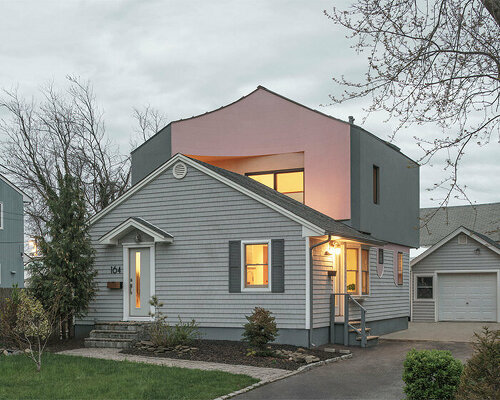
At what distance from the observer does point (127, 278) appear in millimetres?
17484

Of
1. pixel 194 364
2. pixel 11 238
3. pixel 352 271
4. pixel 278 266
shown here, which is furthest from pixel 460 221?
pixel 194 364

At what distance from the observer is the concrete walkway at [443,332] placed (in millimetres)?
18500

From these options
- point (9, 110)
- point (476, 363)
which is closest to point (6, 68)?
point (9, 110)

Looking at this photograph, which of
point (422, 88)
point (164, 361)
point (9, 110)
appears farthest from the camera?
point (9, 110)

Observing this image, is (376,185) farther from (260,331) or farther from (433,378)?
(433,378)

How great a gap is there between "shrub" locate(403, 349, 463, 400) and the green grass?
2950 mm

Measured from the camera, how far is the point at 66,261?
16.2 meters

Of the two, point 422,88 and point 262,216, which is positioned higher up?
point 422,88

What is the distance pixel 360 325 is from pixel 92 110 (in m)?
20.9

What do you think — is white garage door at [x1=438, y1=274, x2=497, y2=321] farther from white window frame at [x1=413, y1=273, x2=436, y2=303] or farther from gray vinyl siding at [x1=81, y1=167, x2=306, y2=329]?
gray vinyl siding at [x1=81, y1=167, x2=306, y2=329]

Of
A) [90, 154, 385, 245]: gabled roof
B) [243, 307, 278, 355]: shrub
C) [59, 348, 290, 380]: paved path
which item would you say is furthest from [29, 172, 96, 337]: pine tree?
[243, 307, 278, 355]: shrub

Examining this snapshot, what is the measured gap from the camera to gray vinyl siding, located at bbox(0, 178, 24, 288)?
29109 mm

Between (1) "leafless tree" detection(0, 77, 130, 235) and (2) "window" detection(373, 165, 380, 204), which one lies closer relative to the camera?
(2) "window" detection(373, 165, 380, 204)

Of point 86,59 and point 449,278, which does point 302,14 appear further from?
point 449,278
